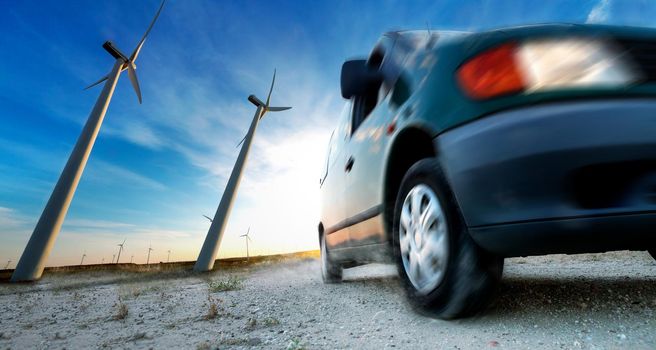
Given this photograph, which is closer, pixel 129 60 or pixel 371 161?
pixel 371 161

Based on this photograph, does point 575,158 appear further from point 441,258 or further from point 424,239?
point 424,239

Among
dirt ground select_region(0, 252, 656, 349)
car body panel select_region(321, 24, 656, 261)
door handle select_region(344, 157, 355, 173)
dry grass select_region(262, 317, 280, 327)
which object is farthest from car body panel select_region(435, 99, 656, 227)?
door handle select_region(344, 157, 355, 173)

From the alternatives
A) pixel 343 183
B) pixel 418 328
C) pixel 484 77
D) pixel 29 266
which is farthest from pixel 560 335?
pixel 29 266

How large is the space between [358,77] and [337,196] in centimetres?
130

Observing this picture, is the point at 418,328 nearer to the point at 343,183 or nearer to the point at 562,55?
the point at 562,55

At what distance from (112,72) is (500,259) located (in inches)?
730

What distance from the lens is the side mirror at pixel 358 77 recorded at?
2863 mm

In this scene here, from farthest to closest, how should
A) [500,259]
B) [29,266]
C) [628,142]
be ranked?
[29,266] → [500,259] → [628,142]

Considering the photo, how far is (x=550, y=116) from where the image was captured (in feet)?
4.70

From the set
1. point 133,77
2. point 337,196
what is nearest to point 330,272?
point 337,196

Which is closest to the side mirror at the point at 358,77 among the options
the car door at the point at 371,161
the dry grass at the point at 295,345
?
the car door at the point at 371,161

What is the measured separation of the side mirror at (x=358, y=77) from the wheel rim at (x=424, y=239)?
107 centimetres

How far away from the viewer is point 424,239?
2.04 meters

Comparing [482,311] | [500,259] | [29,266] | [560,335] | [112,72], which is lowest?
[560,335]
